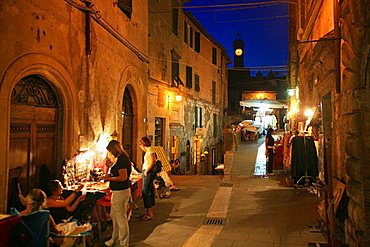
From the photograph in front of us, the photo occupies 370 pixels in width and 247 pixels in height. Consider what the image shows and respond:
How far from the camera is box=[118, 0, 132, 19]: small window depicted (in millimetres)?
9723

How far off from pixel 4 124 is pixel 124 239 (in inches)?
103

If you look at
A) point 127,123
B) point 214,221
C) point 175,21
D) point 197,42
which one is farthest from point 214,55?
point 214,221

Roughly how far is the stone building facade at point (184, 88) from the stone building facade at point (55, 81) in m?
5.77

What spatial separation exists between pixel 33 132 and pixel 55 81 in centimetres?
105

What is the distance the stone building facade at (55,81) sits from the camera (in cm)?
467

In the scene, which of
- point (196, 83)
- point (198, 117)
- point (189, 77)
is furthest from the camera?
point (198, 117)

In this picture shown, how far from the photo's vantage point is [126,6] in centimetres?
1007

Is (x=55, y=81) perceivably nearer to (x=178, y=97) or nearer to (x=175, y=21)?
(x=178, y=97)

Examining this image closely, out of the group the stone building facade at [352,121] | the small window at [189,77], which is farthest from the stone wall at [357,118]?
the small window at [189,77]

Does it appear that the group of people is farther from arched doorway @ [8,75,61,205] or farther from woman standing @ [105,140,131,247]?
arched doorway @ [8,75,61,205]

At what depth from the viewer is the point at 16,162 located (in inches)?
202

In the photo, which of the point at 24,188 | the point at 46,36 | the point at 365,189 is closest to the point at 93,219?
the point at 24,188

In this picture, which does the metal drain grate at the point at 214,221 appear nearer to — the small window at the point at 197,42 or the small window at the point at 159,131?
the small window at the point at 159,131

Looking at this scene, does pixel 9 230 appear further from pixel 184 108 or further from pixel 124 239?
pixel 184 108
